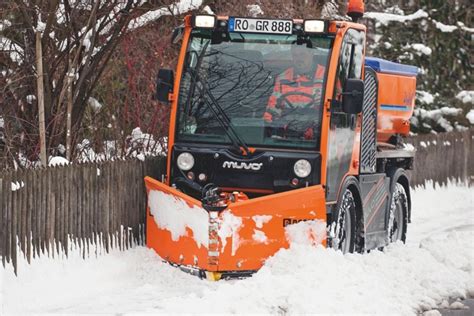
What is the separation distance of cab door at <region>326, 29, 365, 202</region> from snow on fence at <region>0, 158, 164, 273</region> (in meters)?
2.29

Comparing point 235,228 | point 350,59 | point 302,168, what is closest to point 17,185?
point 235,228

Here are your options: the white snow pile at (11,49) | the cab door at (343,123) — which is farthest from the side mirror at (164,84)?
the white snow pile at (11,49)

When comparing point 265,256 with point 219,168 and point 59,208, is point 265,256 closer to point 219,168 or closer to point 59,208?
point 219,168

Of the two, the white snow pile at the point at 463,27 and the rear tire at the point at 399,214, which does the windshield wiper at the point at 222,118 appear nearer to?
the rear tire at the point at 399,214

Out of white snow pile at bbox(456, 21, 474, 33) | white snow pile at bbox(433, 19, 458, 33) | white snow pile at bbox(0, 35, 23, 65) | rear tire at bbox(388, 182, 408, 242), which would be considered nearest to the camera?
white snow pile at bbox(0, 35, 23, 65)

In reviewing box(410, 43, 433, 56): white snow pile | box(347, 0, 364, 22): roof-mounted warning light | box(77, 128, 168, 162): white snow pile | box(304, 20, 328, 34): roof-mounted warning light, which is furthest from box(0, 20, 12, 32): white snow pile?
box(410, 43, 433, 56): white snow pile

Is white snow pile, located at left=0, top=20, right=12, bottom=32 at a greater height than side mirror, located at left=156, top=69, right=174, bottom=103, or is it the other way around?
white snow pile, located at left=0, top=20, right=12, bottom=32

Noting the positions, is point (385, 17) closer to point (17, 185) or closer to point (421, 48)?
point (421, 48)

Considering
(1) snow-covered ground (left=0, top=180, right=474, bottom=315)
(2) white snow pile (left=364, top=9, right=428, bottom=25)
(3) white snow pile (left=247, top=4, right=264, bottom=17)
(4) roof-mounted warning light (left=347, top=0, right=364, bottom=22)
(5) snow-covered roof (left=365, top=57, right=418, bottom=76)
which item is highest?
(2) white snow pile (left=364, top=9, right=428, bottom=25)

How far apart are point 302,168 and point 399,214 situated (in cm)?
378

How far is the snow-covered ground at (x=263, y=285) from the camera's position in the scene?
32.6 ft

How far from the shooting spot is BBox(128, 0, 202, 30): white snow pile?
15414 millimetres

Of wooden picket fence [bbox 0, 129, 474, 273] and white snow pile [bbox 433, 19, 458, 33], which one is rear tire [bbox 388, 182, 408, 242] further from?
white snow pile [bbox 433, 19, 458, 33]

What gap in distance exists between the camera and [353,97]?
12.1 metres
